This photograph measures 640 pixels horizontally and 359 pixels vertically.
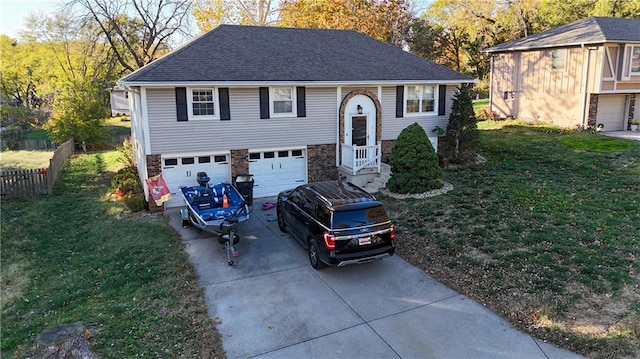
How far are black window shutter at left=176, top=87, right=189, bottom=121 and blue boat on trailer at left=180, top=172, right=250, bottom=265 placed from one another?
204cm

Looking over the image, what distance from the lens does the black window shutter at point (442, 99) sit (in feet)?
62.7

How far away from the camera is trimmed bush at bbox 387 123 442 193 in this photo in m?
15.2

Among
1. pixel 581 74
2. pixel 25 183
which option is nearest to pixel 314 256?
pixel 25 183

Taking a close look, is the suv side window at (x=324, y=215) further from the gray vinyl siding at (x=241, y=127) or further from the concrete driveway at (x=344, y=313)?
the gray vinyl siding at (x=241, y=127)

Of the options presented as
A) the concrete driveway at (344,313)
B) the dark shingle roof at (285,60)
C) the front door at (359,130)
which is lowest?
the concrete driveway at (344,313)

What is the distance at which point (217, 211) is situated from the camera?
1255 cm

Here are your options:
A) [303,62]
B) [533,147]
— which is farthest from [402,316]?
[533,147]

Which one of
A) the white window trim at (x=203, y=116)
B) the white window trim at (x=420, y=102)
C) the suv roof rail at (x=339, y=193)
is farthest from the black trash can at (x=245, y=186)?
the white window trim at (x=420, y=102)

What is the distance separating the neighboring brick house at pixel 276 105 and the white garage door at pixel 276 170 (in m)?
0.04

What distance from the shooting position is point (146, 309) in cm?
824

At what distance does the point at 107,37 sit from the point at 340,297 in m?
32.9

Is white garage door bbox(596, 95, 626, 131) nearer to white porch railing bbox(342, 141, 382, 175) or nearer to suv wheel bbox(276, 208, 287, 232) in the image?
white porch railing bbox(342, 141, 382, 175)

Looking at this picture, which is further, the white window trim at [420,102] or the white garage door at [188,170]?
the white window trim at [420,102]

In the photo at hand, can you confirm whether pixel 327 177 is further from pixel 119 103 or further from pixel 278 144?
pixel 119 103
